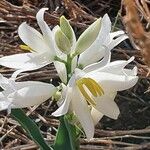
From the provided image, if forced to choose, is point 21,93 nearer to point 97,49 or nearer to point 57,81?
point 97,49

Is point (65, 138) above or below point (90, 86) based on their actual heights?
below

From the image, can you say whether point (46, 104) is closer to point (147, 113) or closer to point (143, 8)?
point (147, 113)

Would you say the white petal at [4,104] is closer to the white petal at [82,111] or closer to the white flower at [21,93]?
the white flower at [21,93]

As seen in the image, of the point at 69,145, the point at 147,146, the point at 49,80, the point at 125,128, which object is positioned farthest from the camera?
the point at 49,80

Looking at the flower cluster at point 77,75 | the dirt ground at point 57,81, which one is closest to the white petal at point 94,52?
the flower cluster at point 77,75

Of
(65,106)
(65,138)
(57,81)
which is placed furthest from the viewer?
(57,81)

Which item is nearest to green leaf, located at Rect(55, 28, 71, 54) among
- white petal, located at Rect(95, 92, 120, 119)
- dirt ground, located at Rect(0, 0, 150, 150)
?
white petal, located at Rect(95, 92, 120, 119)

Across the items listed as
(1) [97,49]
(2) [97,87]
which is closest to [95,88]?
(2) [97,87]

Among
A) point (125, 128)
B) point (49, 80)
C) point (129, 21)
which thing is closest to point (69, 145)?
point (129, 21)
